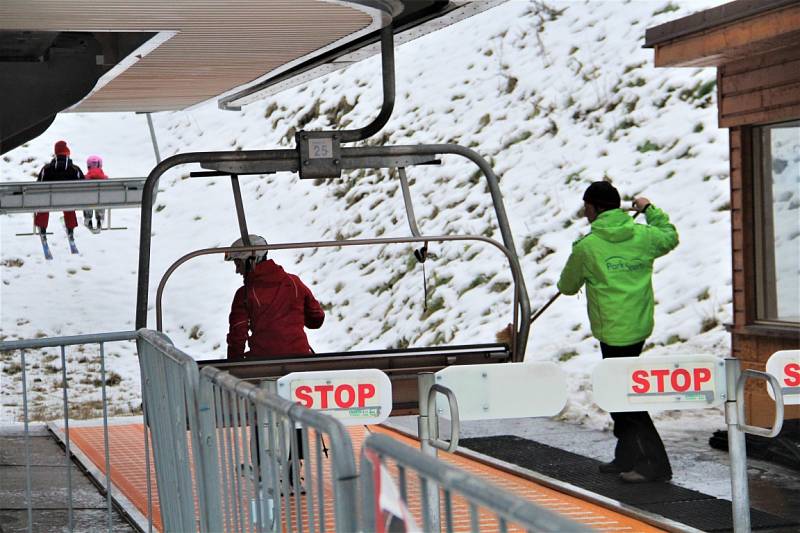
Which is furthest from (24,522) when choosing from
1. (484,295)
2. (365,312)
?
(365,312)

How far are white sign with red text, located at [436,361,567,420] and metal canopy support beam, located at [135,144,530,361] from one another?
4.67 ft

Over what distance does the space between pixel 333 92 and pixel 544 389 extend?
2251 centimetres

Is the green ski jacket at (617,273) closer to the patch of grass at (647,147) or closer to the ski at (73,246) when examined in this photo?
the patch of grass at (647,147)

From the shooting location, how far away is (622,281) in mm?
7715

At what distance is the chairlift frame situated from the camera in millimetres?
6730

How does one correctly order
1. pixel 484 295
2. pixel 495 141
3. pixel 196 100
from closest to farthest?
pixel 196 100 → pixel 484 295 → pixel 495 141

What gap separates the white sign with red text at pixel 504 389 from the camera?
539 centimetres

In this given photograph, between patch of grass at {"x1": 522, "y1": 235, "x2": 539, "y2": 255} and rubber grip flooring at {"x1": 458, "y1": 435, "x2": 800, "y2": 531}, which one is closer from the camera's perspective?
rubber grip flooring at {"x1": 458, "y1": 435, "x2": 800, "y2": 531}

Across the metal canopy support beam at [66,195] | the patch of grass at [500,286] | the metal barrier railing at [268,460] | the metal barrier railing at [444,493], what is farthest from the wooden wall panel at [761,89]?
the patch of grass at [500,286]

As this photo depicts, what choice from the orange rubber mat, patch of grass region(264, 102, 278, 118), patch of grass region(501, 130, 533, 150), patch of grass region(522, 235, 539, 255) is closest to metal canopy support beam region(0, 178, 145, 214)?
the orange rubber mat

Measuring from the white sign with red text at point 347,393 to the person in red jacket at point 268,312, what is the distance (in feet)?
8.53

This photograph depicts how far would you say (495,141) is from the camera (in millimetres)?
21625

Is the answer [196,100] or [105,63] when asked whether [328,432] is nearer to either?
[105,63]

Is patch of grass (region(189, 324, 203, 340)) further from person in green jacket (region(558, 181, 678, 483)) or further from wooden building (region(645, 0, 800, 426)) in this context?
person in green jacket (region(558, 181, 678, 483))
